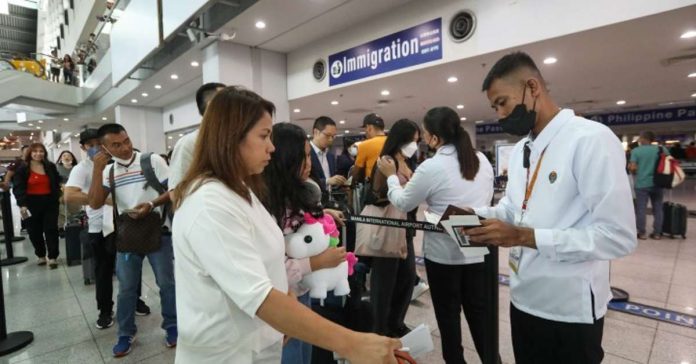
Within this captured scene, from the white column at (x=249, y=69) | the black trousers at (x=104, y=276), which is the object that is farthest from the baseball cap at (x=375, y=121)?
the white column at (x=249, y=69)

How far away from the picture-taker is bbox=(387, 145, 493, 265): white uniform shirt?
183 centimetres

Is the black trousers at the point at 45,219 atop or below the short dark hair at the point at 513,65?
below

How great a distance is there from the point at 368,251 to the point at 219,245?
1.48 m

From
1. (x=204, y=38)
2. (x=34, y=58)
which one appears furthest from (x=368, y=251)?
(x=34, y=58)

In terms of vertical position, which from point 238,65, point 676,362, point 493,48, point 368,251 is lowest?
point 676,362

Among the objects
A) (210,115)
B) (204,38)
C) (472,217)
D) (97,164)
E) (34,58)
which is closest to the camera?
(210,115)

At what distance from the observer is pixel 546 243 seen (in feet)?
3.43

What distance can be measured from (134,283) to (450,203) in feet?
7.34

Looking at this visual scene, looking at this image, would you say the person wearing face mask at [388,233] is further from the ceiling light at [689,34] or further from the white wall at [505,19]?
the ceiling light at [689,34]

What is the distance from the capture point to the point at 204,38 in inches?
208

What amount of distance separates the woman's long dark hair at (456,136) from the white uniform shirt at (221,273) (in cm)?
122

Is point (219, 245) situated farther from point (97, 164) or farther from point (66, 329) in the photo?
point (66, 329)

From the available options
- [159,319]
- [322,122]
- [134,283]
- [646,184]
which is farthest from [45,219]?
[646,184]

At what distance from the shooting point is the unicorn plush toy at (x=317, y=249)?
1361mm
